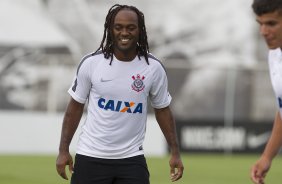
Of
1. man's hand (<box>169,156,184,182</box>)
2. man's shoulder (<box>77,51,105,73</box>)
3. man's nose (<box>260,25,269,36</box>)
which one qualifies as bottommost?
man's hand (<box>169,156,184,182</box>)

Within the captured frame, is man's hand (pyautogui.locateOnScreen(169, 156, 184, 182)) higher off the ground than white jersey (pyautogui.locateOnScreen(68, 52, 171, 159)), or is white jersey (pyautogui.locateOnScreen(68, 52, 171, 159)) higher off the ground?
white jersey (pyautogui.locateOnScreen(68, 52, 171, 159))

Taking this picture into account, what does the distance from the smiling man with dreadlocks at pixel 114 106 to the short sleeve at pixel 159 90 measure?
1 centimetres

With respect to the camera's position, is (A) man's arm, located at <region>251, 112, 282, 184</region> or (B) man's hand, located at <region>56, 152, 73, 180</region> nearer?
(A) man's arm, located at <region>251, 112, 282, 184</region>

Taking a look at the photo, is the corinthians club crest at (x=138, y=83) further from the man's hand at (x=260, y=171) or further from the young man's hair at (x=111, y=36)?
the man's hand at (x=260, y=171)

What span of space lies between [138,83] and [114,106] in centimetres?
26

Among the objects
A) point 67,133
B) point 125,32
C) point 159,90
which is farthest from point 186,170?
point 125,32

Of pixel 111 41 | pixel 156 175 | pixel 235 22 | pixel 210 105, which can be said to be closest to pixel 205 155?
pixel 210 105

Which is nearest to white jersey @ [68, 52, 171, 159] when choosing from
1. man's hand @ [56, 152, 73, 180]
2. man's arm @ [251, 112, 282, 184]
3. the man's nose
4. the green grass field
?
man's hand @ [56, 152, 73, 180]

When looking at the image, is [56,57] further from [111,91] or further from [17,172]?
[111,91]

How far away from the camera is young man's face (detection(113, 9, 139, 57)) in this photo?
744cm

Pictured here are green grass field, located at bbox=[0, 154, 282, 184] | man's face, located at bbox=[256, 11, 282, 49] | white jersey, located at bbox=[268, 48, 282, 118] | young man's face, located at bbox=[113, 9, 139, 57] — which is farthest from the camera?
green grass field, located at bbox=[0, 154, 282, 184]

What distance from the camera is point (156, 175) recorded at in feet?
54.6

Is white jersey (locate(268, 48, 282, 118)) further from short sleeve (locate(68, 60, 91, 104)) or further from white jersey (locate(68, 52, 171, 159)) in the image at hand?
short sleeve (locate(68, 60, 91, 104))

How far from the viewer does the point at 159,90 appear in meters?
7.77
